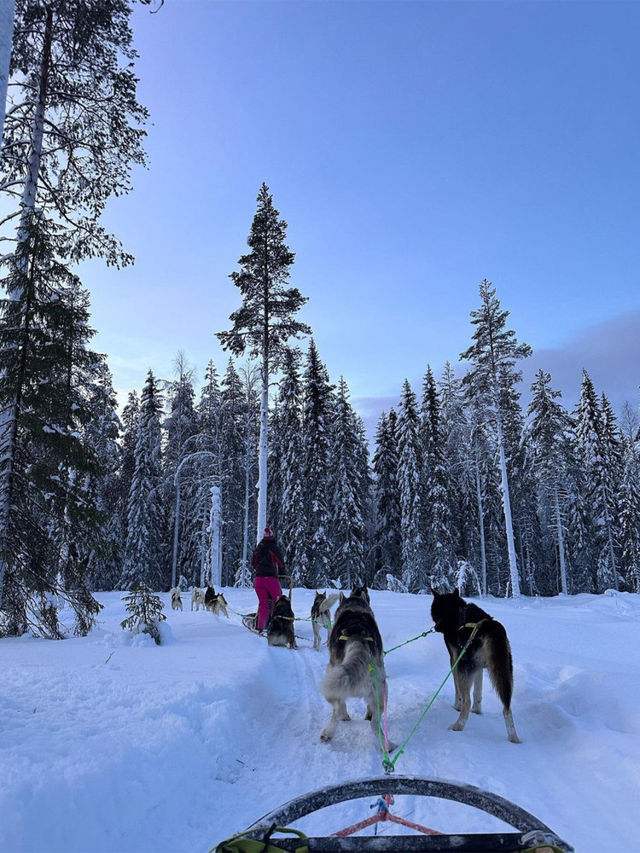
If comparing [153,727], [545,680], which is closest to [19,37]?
[153,727]

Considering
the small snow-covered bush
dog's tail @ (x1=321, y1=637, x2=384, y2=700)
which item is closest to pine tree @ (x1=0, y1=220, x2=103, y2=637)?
the small snow-covered bush

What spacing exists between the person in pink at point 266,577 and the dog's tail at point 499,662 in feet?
21.2

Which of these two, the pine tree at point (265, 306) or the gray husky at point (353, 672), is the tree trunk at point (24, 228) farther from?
the pine tree at point (265, 306)

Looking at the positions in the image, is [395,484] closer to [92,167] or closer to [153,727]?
[92,167]

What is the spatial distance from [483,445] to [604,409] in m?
11.1

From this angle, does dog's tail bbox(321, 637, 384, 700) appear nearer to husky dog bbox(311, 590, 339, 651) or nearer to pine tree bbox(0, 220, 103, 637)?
husky dog bbox(311, 590, 339, 651)

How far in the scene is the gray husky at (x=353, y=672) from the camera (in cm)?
439

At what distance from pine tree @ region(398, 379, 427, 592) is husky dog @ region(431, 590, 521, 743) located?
2732 cm

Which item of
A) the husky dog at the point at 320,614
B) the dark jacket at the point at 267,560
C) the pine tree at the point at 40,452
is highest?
the pine tree at the point at 40,452

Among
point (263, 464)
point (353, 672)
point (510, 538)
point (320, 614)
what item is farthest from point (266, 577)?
point (510, 538)

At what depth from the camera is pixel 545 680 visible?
605 centimetres

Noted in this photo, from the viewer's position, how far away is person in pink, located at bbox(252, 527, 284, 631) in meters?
10.6

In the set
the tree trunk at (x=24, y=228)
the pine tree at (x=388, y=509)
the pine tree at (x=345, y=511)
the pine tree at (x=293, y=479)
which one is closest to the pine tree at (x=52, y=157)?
the tree trunk at (x=24, y=228)

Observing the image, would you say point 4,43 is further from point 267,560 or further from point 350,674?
point 267,560
